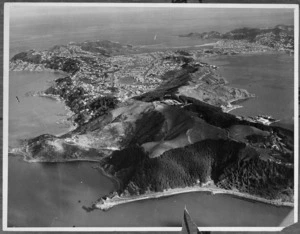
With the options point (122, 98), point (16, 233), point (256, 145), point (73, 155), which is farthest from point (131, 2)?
point (16, 233)

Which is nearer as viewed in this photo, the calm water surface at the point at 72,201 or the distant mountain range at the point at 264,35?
the calm water surface at the point at 72,201

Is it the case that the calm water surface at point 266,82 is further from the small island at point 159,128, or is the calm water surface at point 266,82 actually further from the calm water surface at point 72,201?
the calm water surface at point 72,201

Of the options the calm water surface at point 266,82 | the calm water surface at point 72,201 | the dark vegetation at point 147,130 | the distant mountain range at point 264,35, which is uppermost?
the distant mountain range at point 264,35

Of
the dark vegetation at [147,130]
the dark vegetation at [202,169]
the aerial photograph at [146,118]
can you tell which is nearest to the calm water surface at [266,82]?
the aerial photograph at [146,118]

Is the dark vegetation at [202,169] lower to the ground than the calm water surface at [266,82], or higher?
lower

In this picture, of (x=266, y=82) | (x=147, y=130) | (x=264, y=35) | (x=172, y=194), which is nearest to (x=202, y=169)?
(x=172, y=194)

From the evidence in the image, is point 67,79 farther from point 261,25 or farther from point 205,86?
point 261,25
